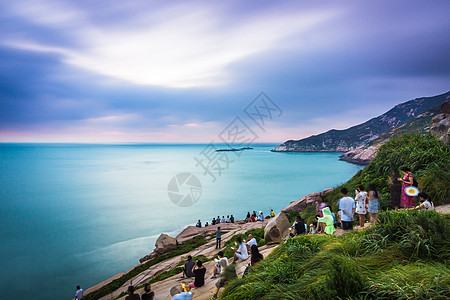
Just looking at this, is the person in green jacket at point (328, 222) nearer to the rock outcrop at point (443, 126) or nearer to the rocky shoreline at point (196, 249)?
the rocky shoreline at point (196, 249)

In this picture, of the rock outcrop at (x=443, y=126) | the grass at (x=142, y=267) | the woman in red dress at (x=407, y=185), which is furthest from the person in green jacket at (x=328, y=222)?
the grass at (x=142, y=267)

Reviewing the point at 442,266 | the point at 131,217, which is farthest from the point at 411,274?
the point at 131,217

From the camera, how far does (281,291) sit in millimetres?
4465

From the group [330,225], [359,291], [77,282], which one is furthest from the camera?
[77,282]

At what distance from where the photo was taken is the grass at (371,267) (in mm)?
3450

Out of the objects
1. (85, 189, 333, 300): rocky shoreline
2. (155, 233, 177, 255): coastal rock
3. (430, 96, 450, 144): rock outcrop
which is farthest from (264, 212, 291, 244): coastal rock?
(155, 233, 177, 255): coastal rock

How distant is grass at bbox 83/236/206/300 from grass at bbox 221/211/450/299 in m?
14.3

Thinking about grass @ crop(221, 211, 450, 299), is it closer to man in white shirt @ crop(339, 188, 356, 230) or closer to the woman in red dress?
man in white shirt @ crop(339, 188, 356, 230)

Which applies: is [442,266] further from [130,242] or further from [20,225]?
[20,225]

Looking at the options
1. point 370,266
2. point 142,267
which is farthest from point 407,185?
point 142,267

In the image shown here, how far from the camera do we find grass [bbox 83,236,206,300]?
15254 millimetres

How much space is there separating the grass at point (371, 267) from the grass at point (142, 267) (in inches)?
563

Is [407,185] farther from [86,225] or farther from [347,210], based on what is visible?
[86,225]

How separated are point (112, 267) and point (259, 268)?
26.2 metres
